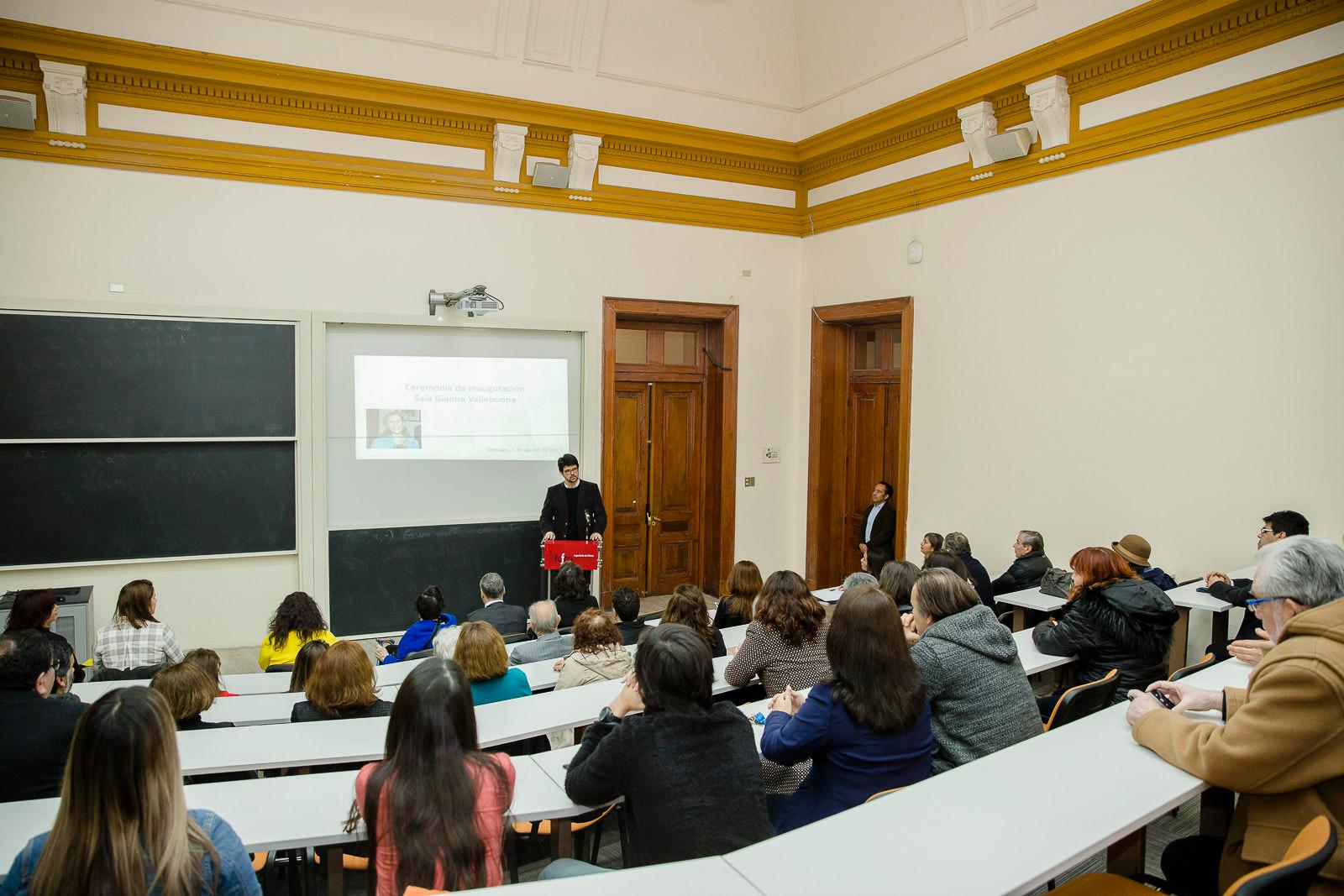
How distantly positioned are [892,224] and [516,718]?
5.29m

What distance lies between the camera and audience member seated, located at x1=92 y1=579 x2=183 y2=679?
3.77 meters

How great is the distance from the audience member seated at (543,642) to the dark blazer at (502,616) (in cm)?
15

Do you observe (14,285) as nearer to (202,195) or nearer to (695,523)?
(202,195)

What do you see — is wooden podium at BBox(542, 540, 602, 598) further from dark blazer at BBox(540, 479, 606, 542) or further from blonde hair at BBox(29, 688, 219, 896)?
blonde hair at BBox(29, 688, 219, 896)

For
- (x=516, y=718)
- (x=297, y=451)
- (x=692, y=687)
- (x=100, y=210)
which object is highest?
(x=100, y=210)

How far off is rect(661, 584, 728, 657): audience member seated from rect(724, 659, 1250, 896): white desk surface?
57.4 inches

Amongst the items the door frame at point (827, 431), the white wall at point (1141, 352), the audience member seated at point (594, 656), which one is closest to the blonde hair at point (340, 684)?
the audience member seated at point (594, 656)

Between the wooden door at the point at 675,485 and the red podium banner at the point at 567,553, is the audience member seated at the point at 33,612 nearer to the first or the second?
the red podium banner at the point at 567,553

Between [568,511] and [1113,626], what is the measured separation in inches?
162

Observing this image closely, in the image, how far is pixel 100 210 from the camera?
213 inches

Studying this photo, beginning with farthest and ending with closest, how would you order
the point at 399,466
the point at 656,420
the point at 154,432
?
the point at 656,420 < the point at 399,466 < the point at 154,432

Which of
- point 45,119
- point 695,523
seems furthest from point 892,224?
point 45,119

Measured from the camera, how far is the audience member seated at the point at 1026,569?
518cm

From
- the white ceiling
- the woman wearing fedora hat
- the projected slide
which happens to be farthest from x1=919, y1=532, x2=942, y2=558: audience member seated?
the white ceiling
